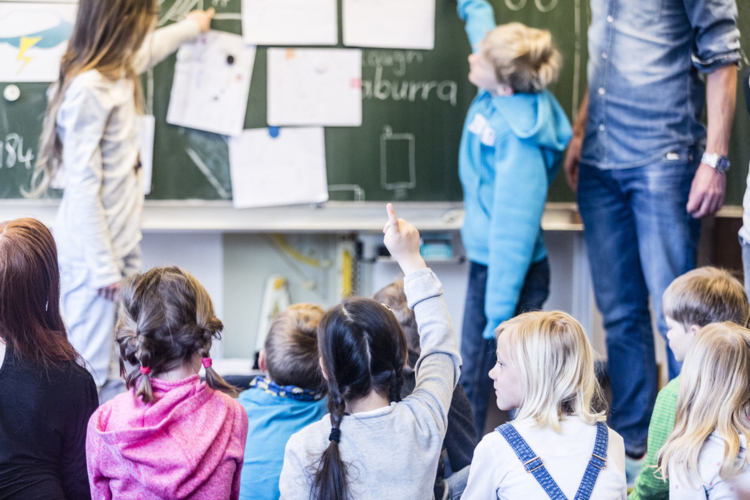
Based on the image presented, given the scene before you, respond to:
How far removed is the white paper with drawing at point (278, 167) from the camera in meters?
2.87

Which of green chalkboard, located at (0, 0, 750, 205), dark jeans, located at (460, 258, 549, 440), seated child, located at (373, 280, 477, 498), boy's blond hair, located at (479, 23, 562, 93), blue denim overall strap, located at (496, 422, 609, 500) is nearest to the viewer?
blue denim overall strap, located at (496, 422, 609, 500)

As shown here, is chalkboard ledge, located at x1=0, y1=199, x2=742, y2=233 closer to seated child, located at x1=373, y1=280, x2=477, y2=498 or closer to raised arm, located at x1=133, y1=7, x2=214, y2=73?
raised arm, located at x1=133, y1=7, x2=214, y2=73

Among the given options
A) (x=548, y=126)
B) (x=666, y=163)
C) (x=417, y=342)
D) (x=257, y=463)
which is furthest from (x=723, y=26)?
(x=257, y=463)

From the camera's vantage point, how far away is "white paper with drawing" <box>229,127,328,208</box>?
287cm

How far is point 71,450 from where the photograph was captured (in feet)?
4.46

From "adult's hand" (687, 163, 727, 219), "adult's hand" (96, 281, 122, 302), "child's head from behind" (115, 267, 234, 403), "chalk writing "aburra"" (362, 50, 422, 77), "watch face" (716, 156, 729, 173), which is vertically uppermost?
"chalk writing "aburra"" (362, 50, 422, 77)

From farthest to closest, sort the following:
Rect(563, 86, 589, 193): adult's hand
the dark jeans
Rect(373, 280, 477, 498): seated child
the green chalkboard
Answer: the green chalkboard
Rect(563, 86, 589, 193): adult's hand
the dark jeans
Rect(373, 280, 477, 498): seated child

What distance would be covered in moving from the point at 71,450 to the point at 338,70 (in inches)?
76.7

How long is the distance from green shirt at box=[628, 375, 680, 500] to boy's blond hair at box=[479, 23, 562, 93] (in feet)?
3.87

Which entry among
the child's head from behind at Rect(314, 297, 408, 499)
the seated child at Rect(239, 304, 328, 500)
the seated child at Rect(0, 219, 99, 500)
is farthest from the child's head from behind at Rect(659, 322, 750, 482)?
the seated child at Rect(0, 219, 99, 500)

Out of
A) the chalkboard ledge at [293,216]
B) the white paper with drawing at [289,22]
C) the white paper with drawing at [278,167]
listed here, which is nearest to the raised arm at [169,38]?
the white paper with drawing at [289,22]

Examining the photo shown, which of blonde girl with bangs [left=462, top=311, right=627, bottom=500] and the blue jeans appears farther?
the blue jeans

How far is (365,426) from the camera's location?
1.22 metres

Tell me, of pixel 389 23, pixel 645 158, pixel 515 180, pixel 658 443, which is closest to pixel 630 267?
pixel 645 158
